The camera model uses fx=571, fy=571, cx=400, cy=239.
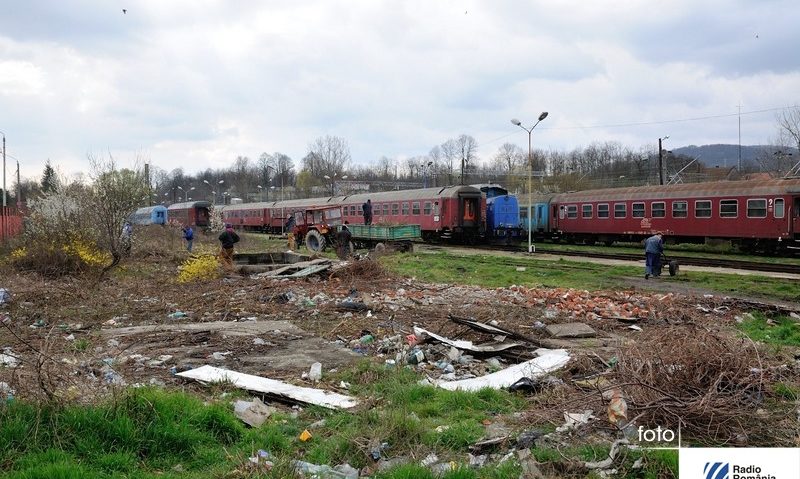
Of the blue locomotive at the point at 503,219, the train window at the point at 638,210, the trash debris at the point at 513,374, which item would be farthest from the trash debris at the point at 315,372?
the train window at the point at 638,210

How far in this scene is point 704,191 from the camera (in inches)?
1011

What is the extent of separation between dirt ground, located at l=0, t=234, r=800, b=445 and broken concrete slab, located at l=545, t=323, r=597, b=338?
0.12 meters

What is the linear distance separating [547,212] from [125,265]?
25.0 m

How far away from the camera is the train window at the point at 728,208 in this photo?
24.2 metres

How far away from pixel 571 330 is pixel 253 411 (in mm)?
5058

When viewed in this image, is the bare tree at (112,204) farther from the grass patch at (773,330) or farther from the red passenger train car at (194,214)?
the red passenger train car at (194,214)

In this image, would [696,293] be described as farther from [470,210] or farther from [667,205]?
[470,210]

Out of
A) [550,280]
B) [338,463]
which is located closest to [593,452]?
[338,463]

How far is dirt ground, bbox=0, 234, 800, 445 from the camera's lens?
5.40m

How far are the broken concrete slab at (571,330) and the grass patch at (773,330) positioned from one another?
2272mm

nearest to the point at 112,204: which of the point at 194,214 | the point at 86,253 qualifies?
the point at 86,253

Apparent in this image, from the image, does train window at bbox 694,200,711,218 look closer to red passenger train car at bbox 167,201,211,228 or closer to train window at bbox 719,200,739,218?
train window at bbox 719,200,739,218

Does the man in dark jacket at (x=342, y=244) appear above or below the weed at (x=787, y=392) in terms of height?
above

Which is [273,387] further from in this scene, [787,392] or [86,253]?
[86,253]
